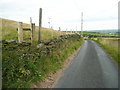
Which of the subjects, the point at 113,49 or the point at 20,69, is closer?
the point at 20,69

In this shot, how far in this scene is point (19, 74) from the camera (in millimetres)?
5305

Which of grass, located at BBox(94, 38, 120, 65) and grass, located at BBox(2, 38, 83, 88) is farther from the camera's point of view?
grass, located at BBox(94, 38, 120, 65)

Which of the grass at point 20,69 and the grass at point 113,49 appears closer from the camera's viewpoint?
the grass at point 20,69

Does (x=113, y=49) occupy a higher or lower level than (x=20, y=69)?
higher

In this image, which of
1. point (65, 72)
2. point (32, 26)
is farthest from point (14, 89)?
point (32, 26)

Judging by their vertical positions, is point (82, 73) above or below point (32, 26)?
below

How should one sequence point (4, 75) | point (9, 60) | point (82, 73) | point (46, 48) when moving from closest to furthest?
point (4, 75) → point (9, 60) → point (82, 73) → point (46, 48)

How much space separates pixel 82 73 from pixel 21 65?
313cm

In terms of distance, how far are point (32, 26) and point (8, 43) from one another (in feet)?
8.33

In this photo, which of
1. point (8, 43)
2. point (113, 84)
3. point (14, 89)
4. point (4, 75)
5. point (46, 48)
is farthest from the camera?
point (46, 48)

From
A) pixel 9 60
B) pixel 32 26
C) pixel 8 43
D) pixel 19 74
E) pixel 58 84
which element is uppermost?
pixel 32 26

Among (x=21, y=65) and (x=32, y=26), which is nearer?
(x=21, y=65)

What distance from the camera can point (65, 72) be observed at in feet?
24.8

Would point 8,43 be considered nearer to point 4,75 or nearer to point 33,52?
point 33,52
